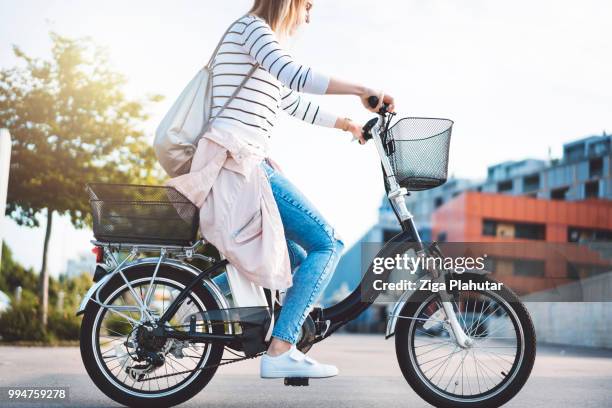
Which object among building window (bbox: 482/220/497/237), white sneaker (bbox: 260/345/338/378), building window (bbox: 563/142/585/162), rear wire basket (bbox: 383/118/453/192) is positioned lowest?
white sneaker (bbox: 260/345/338/378)

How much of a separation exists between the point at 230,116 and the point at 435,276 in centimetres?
139

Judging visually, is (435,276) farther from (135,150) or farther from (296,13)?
(135,150)

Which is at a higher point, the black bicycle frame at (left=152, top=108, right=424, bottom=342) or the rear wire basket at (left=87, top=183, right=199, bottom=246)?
the rear wire basket at (left=87, top=183, right=199, bottom=246)

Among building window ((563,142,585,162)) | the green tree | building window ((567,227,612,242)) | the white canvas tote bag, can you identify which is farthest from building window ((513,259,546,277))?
the white canvas tote bag

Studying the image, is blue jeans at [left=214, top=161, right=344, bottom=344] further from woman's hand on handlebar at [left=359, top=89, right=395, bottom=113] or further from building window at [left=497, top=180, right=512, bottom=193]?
building window at [left=497, top=180, right=512, bottom=193]

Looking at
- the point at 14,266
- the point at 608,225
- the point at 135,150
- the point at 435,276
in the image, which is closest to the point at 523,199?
the point at 608,225

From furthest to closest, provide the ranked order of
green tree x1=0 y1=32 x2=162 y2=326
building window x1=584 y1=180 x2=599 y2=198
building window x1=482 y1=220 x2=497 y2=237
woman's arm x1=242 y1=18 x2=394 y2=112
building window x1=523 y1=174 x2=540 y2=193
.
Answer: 1. building window x1=523 y1=174 x2=540 y2=193
2. building window x1=584 y1=180 x2=599 y2=198
3. building window x1=482 y1=220 x2=497 y2=237
4. green tree x1=0 y1=32 x2=162 y2=326
5. woman's arm x1=242 y1=18 x2=394 y2=112

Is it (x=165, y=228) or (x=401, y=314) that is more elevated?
(x=165, y=228)

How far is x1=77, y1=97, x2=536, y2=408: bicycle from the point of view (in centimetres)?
411

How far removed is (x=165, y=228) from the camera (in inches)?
161

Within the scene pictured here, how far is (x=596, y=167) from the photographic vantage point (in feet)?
218

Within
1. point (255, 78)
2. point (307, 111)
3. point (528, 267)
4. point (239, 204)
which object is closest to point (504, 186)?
point (528, 267)

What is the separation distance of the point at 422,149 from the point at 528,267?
59564 millimetres

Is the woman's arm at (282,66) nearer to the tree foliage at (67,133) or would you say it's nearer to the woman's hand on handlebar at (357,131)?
the woman's hand on handlebar at (357,131)
